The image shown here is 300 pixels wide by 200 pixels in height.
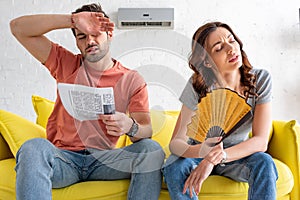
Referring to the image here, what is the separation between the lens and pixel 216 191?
1947mm

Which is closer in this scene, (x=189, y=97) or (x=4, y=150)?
(x=189, y=97)

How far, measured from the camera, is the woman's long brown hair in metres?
2.10

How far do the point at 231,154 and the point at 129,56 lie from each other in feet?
4.65

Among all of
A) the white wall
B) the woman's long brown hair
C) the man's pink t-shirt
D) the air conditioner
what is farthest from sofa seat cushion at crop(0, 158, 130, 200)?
the air conditioner

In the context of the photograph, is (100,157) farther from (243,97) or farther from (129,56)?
(129,56)

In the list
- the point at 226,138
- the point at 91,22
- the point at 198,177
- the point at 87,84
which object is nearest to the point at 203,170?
the point at 198,177

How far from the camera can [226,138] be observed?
81.7 inches

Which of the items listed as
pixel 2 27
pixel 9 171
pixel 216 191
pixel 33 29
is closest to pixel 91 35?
pixel 33 29

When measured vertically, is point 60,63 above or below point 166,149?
above

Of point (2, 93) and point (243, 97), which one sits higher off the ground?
point (243, 97)

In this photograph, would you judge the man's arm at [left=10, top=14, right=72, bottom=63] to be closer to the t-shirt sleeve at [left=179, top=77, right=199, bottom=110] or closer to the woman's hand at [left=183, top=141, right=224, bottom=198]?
the t-shirt sleeve at [left=179, top=77, right=199, bottom=110]

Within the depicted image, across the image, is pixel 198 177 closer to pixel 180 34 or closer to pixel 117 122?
pixel 117 122

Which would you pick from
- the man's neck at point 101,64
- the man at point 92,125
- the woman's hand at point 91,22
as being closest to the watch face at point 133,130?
the man at point 92,125

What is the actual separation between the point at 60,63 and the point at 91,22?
0.25 metres
